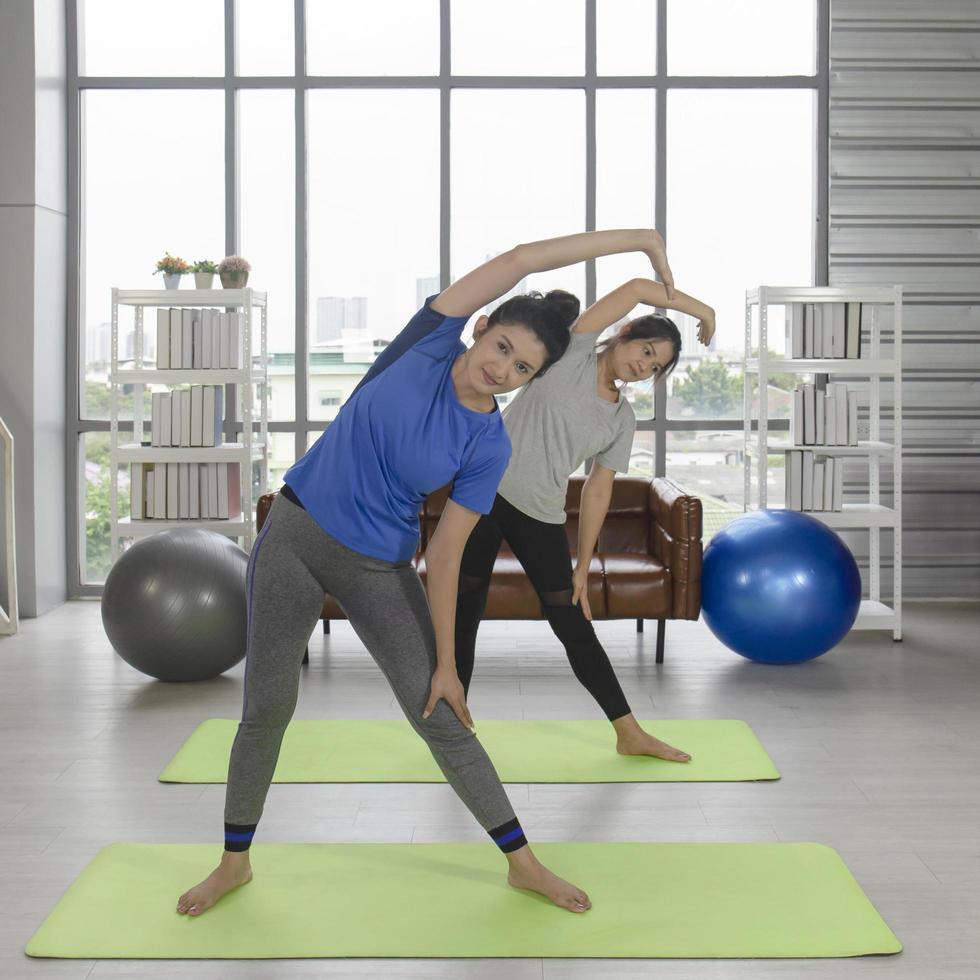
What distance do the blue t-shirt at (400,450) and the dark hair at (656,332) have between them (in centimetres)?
101

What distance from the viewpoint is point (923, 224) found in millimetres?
6555

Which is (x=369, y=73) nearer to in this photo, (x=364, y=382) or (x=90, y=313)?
(x=90, y=313)

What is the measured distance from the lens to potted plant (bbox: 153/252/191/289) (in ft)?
19.7

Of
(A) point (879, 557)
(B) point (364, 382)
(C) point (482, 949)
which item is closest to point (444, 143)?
(A) point (879, 557)

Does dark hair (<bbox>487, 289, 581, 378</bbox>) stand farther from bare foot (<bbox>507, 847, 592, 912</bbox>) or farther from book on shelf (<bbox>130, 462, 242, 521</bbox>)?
book on shelf (<bbox>130, 462, 242, 521</bbox>)

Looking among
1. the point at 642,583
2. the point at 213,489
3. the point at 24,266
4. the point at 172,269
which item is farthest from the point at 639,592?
the point at 24,266

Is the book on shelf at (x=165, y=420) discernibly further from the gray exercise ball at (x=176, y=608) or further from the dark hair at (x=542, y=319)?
the dark hair at (x=542, y=319)

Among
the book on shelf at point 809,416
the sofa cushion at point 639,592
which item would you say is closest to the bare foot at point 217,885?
the sofa cushion at point 639,592

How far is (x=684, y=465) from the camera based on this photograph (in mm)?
6750

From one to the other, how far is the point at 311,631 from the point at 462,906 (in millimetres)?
718

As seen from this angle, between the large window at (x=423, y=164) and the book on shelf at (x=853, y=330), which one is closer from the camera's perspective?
the book on shelf at (x=853, y=330)

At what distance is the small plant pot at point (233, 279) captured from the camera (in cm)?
599

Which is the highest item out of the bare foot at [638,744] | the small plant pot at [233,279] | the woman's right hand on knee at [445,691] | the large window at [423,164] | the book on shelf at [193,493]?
the large window at [423,164]

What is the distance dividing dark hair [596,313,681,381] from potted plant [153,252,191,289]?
3189 mm
